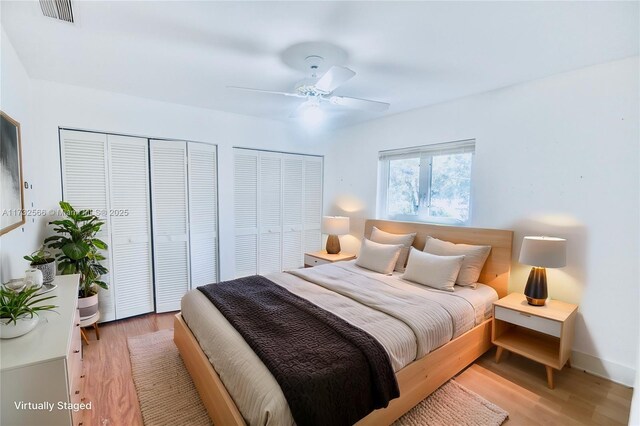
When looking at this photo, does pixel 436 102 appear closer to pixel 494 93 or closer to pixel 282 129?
pixel 494 93

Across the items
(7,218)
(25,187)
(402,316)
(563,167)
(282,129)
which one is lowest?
(402,316)

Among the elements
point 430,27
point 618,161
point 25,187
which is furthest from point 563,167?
point 25,187

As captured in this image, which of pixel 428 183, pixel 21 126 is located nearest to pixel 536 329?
pixel 428 183

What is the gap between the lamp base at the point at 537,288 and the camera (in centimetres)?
232

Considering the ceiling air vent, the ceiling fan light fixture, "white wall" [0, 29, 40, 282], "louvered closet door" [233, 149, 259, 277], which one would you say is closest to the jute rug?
"white wall" [0, 29, 40, 282]

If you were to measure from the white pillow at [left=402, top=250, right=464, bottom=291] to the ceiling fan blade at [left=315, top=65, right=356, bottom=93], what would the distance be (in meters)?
1.81

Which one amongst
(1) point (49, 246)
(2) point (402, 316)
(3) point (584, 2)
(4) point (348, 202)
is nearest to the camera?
(3) point (584, 2)

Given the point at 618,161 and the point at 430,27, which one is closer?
the point at 430,27

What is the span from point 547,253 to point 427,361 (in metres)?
1.29

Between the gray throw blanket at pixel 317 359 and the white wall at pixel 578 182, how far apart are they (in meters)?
1.95

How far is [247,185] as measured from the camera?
158 inches

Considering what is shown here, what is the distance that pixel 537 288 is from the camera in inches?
91.6

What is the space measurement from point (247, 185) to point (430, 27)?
2.91 meters

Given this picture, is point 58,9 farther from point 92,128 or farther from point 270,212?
point 270,212
